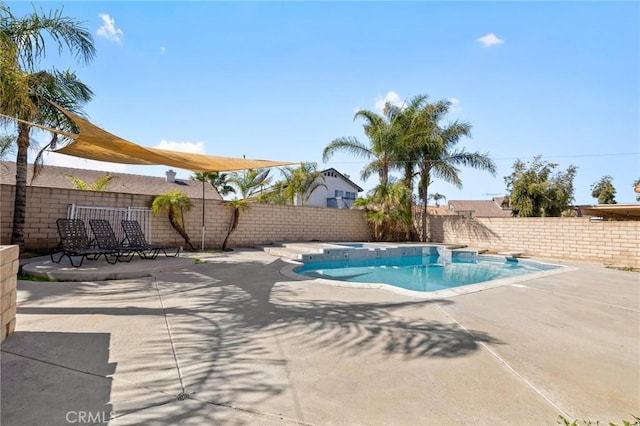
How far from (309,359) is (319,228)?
14.1 metres

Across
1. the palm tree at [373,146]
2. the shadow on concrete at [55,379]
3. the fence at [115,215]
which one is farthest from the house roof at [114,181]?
the shadow on concrete at [55,379]

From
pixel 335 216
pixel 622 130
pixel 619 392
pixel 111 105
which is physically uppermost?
pixel 622 130

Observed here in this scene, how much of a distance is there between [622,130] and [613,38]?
857 cm

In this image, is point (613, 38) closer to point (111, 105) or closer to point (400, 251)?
point (400, 251)

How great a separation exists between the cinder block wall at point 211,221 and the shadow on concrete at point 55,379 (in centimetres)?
823

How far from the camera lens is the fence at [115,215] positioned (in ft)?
33.8

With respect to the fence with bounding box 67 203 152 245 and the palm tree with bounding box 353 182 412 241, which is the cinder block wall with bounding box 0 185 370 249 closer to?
the fence with bounding box 67 203 152 245

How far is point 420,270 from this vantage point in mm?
11297

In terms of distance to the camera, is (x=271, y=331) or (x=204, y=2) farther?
(x=204, y=2)

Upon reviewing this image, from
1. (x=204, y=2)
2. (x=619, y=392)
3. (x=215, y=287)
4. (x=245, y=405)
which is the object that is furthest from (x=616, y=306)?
(x=204, y=2)

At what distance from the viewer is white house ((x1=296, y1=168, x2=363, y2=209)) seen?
33.3 meters

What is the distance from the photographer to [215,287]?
5.99 m

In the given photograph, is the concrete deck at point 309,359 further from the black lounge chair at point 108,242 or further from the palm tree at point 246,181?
the palm tree at point 246,181

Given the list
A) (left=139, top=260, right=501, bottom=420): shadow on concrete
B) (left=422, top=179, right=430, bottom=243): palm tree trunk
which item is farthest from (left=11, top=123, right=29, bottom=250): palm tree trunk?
(left=422, top=179, right=430, bottom=243): palm tree trunk
